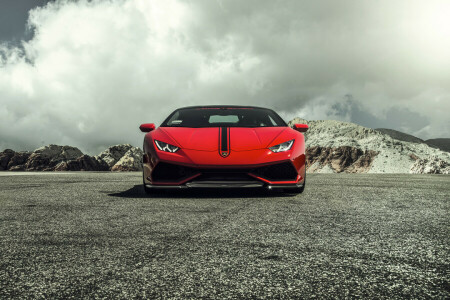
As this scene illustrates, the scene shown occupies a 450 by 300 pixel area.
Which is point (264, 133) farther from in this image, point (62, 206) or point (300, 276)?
point (300, 276)

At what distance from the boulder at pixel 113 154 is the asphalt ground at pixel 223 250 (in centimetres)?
4021

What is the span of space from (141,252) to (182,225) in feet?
2.44

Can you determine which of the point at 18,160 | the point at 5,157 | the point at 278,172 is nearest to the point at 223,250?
the point at 278,172

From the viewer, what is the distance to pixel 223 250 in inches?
78.8

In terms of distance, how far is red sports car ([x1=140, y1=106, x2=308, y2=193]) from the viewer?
4.20 metres

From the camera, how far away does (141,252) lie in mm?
1972

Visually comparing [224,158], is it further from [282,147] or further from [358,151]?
[358,151]

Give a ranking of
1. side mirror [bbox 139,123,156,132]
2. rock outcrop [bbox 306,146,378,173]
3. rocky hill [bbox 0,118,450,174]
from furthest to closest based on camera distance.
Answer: rock outcrop [bbox 306,146,378,173], rocky hill [bbox 0,118,450,174], side mirror [bbox 139,123,156,132]

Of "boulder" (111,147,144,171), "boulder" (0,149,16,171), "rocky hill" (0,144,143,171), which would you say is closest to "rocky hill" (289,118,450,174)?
"rocky hill" (0,144,143,171)

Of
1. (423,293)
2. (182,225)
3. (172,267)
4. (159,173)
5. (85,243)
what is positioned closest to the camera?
(423,293)

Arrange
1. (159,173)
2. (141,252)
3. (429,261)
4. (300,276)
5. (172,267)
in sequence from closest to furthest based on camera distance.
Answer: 1. (300,276)
2. (172,267)
3. (429,261)
4. (141,252)
5. (159,173)

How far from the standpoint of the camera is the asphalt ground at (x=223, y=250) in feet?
4.76

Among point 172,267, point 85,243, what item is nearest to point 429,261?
point 172,267

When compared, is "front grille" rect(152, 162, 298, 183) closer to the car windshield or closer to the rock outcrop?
the car windshield
